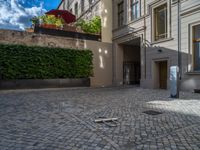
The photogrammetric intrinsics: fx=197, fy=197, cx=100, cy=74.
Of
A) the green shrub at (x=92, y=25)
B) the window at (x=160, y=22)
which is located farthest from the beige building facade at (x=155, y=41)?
the green shrub at (x=92, y=25)

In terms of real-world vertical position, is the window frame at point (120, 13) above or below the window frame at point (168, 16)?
above

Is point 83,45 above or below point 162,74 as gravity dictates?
above

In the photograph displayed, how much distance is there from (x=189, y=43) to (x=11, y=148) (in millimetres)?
10909

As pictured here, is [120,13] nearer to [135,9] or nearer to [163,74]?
[135,9]

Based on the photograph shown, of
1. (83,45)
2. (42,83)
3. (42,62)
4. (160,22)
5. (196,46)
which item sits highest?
(160,22)

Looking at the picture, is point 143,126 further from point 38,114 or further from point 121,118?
point 38,114

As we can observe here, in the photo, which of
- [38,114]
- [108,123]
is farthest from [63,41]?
[108,123]

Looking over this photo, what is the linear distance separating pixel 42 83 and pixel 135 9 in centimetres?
941

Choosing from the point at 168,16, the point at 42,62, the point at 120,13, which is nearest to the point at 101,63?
the point at 120,13

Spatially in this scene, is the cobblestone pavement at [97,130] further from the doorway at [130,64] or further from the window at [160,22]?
the doorway at [130,64]

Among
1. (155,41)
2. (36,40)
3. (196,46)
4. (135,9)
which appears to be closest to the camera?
(196,46)

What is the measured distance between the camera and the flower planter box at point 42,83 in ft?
43.1

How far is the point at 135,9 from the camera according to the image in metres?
16.0

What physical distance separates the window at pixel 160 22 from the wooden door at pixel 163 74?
72.2 inches
